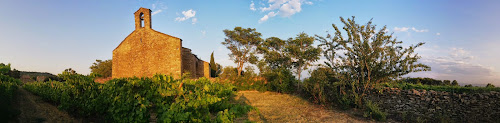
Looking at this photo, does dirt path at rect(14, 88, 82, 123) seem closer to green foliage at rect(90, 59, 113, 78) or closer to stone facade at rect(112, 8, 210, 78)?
stone facade at rect(112, 8, 210, 78)

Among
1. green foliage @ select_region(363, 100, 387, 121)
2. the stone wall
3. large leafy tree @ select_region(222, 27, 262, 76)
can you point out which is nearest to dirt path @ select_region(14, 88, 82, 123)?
green foliage @ select_region(363, 100, 387, 121)

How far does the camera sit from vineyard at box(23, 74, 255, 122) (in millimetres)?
3523

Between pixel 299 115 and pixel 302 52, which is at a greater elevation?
pixel 302 52

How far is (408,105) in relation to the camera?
25.8 feet

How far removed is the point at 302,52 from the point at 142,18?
14757mm

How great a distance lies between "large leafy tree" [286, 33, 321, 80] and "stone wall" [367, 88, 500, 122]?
8502mm

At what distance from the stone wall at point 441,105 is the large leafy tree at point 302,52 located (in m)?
8.50

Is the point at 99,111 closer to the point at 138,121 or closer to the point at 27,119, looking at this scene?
the point at 27,119

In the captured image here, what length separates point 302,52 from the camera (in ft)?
56.4

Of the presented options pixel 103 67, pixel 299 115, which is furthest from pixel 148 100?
pixel 103 67

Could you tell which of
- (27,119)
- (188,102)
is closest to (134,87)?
(188,102)

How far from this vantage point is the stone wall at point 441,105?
6.74 metres

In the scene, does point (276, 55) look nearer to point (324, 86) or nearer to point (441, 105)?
point (324, 86)

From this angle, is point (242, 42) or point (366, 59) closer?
point (366, 59)
